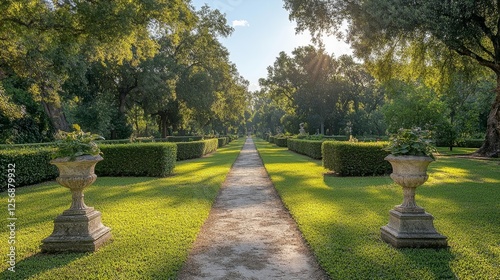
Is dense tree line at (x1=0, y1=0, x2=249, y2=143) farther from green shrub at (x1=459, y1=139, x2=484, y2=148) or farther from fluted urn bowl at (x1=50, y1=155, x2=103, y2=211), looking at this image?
green shrub at (x1=459, y1=139, x2=484, y2=148)

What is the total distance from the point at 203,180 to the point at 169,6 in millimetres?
6293

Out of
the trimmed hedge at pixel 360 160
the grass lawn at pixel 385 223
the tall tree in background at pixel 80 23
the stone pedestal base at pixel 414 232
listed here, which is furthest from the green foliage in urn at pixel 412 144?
the trimmed hedge at pixel 360 160

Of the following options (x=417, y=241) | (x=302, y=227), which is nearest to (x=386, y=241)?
(x=417, y=241)

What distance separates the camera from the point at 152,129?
253 feet

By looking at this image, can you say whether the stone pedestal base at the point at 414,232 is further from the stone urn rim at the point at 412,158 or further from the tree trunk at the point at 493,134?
the tree trunk at the point at 493,134

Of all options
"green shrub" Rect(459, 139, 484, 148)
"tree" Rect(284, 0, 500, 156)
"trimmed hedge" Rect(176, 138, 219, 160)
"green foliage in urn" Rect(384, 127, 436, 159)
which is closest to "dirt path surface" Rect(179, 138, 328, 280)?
"green foliage in urn" Rect(384, 127, 436, 159)

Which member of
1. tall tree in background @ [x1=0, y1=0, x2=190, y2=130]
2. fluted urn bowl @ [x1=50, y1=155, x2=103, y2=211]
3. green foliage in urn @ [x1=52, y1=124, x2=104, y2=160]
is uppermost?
tall tree in background @ [x1=0, y1=0, x2=190, y2=130]

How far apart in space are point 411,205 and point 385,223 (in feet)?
3.97

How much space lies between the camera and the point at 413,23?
639 inches

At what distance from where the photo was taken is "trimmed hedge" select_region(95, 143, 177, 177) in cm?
1412

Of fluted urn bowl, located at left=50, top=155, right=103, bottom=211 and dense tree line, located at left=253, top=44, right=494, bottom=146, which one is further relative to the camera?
dense tree line, located at left=253, top=44, right=494, bottom=146

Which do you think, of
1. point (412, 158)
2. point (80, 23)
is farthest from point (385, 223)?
point (80, 23)

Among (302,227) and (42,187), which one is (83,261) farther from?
(42,187)

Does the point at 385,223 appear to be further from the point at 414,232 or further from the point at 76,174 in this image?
the point at 76,174
